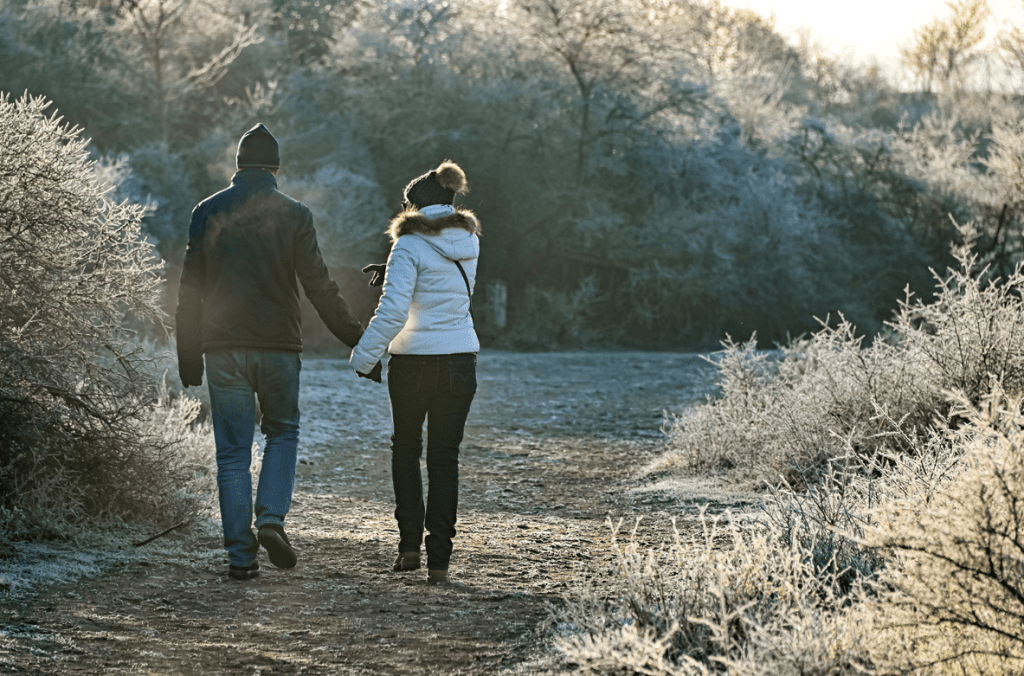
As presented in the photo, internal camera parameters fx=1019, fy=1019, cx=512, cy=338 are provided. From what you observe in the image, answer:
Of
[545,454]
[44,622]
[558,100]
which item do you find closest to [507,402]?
[545,454]

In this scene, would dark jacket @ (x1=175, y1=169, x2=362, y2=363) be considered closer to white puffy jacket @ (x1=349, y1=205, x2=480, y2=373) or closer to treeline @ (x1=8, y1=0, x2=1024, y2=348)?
white puffy jacket @ (x1=349, y1=205, x2=480, y2=373)

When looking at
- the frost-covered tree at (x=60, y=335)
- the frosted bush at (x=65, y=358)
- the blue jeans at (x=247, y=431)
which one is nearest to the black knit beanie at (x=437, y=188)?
the blue jeans at (x=247, y=431)

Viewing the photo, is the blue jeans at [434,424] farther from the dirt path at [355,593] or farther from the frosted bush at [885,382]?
the frosted bush at [885,382]

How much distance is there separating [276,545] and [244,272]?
4.36 ft

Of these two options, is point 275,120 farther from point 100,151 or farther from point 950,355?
point 950,355

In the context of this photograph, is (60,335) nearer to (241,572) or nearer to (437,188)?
(241,572)

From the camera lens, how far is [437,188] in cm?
501

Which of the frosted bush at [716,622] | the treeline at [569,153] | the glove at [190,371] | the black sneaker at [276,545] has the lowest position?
the black sneaker at [276,545]

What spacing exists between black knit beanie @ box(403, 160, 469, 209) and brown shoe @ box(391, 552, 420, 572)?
1743mm

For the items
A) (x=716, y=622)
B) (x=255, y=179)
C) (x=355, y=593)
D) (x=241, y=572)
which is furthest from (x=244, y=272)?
(x=716, y=622)

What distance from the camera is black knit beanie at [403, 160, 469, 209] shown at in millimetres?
4988

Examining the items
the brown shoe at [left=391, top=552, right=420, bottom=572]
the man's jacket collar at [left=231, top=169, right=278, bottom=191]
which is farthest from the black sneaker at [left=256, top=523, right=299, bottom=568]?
the man's jacket collar at [left=231, top=169, right=278, bottom=191]

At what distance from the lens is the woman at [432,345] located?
4848mm

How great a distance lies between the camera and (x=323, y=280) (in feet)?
16.5
